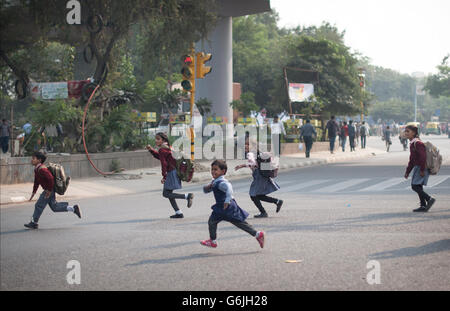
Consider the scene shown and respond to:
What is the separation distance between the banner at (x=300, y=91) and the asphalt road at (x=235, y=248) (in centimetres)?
2642

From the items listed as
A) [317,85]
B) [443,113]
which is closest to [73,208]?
[317,85]

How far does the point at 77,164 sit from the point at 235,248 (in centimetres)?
1198

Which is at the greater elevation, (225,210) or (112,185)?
(225,210)

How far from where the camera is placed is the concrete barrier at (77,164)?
690 inches

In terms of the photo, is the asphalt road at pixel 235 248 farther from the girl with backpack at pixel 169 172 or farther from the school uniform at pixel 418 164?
the school uniform at pixel 418 164

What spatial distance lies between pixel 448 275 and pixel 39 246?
523cm

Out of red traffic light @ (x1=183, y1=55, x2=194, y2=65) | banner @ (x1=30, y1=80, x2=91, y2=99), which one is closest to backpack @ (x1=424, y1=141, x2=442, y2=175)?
red traffic light @ (x1=183, y1=55, x2=194, y2=65)

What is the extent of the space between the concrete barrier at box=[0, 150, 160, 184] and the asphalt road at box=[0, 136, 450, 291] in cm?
344

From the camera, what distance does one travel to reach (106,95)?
2280 centimetres

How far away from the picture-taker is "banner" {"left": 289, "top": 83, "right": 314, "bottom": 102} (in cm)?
4081

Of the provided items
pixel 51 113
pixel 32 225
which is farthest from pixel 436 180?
pixel 32 225

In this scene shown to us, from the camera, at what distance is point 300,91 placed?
4169 cm

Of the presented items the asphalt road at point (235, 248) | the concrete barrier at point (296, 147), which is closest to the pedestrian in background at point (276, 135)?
the concrete barrier at point (296, 147)

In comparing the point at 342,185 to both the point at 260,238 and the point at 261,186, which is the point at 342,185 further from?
the point at 260,238
